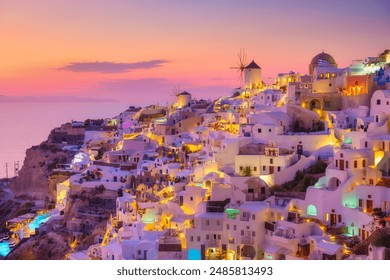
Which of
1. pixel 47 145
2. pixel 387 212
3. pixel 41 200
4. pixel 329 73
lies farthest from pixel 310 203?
pixel 47 145

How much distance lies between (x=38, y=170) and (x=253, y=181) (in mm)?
13042

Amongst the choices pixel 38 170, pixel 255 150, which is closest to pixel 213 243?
pixel 255 150

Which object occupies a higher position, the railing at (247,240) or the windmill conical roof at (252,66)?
the windmill conical roof at (252,66)

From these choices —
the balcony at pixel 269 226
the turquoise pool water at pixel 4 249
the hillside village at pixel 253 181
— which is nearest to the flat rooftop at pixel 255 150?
the hillside village at pixel 253 181

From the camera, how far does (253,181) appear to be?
11.1 metres

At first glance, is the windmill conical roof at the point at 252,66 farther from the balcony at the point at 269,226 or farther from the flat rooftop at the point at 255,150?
the balcony at the point at 269,226

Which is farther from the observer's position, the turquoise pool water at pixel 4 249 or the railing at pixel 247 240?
the turquoise pool water at pixel 4 249

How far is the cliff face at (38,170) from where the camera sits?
70.1 feet

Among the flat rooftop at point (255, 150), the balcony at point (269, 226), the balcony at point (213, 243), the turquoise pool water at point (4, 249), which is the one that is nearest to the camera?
the balcony at point (269, 226)

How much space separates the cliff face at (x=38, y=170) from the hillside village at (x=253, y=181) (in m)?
2.14

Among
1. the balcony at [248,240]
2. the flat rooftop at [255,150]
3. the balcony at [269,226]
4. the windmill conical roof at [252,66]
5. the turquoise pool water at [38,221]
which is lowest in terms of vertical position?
the turquoise pool water at [38,221]

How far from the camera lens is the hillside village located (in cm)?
924

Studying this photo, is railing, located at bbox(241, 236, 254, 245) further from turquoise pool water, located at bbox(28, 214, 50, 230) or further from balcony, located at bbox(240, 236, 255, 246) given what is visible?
turquoise pool water, located at bbox(28, 214, 50, 230)
